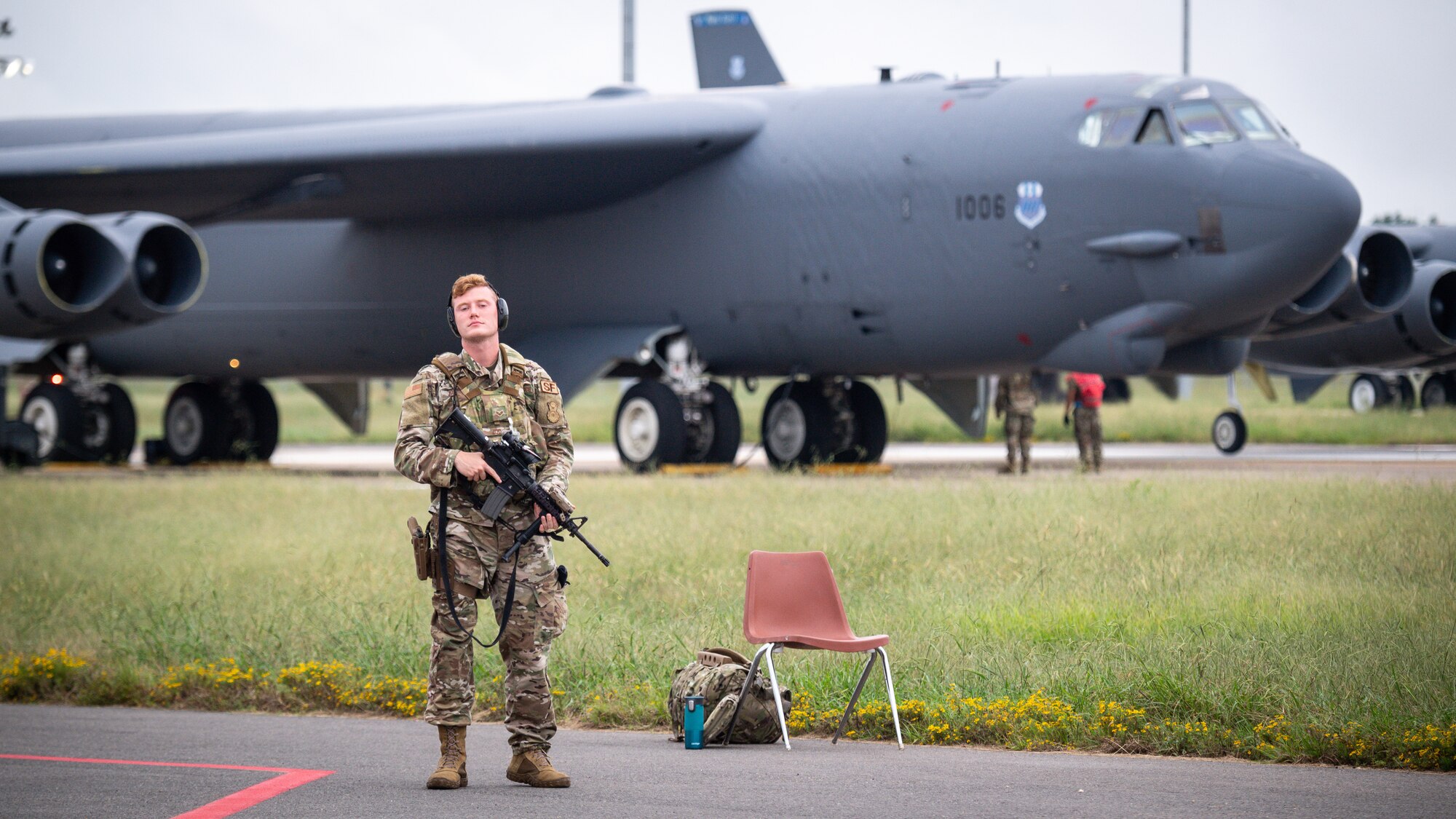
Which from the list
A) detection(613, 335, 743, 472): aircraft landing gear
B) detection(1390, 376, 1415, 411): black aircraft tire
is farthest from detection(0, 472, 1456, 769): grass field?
detection(1390, 376, 1415, 411): black aircraft tire

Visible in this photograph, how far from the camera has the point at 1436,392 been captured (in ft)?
111

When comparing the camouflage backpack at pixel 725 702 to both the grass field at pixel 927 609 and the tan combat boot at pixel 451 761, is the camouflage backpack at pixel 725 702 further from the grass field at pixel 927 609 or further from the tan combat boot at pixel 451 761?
the tan combat boot at pixel 451 761

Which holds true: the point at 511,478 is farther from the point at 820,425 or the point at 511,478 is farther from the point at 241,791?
the point at 820,425

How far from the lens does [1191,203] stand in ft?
53.6

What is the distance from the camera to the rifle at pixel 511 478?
632cm

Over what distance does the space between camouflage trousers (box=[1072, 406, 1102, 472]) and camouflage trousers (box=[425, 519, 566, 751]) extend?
14.3 m

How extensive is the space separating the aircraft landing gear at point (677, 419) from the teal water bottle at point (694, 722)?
12036 millimetres

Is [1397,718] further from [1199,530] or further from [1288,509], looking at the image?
[1288,509]

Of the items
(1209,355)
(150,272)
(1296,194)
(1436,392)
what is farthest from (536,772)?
(1436,392)

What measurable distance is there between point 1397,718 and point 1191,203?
10136mm

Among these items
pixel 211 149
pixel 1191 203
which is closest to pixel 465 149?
pixel 211 149

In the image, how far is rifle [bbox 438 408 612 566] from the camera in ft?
20.7

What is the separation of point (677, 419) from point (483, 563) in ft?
42.3

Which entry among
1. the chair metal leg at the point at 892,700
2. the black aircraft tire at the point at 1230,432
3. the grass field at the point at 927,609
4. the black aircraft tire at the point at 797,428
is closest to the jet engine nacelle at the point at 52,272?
the grass field at the point at 927,609
